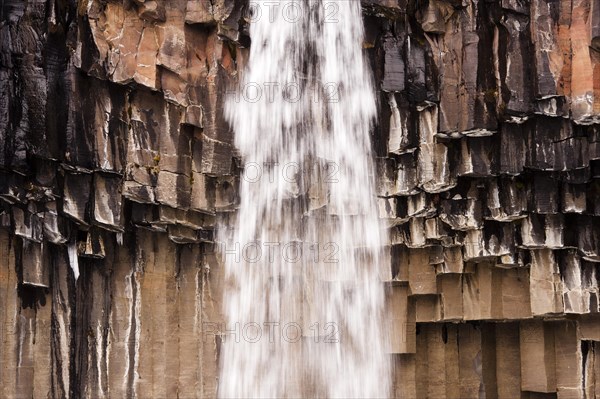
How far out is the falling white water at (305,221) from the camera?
988 cm

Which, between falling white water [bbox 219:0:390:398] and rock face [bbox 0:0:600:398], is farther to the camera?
falling white water [bbox 219:0:390:398]

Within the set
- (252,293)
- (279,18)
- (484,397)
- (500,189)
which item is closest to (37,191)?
(252,293)

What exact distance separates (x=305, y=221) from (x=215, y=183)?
49.1 inches

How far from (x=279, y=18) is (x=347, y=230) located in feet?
9.18

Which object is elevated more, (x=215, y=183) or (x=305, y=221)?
(x=215, y=183)

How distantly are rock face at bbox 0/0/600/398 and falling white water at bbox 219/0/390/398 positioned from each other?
260 mm

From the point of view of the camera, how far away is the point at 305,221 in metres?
10.1

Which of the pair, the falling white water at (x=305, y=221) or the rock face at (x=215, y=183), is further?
the falling white water at (x=305, y=221)

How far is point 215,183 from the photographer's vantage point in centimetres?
983

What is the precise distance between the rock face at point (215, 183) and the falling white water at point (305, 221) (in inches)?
10.2

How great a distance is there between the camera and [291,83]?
1001 cm

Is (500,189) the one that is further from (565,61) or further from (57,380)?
(57,380)

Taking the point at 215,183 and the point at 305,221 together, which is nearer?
the point at 215,183

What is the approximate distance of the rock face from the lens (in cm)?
907
